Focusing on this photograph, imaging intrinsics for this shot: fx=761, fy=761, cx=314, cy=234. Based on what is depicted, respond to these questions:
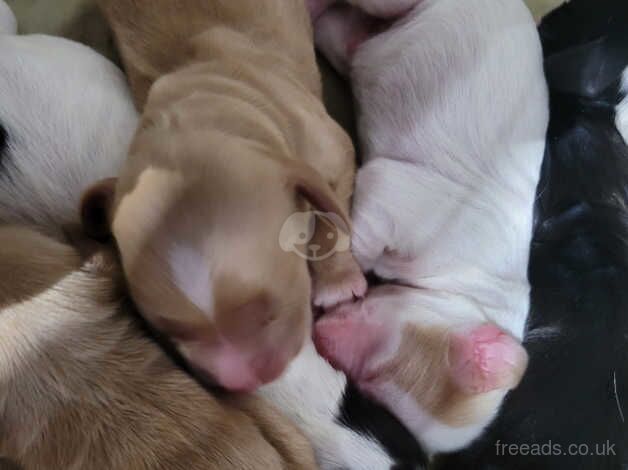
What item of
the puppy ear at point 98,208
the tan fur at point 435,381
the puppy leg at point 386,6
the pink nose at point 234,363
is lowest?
the tan fur at point 435,381

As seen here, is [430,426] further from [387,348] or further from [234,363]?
[234,363]

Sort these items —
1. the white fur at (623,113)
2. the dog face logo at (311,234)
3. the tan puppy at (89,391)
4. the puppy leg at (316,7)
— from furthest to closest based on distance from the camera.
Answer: the puppy leg at (316,7), the white fur at (623,113), the dog face logo at (311,234), the tan puppy at (89,391)

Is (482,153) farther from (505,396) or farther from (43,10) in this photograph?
(43,10)

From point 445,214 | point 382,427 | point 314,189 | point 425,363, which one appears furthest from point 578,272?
point 314,189

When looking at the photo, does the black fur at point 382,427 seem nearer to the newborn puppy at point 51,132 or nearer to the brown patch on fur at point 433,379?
the brown patch on fur at point 433,379

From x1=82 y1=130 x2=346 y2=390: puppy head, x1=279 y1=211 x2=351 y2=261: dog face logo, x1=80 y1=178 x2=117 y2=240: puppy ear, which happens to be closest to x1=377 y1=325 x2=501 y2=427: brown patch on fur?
x1=279 y1=211 x2=351 y2=261: dog face logo

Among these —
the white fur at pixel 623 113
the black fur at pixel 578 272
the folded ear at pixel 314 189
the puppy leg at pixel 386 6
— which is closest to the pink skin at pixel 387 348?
the black fur at pixel 578 272
